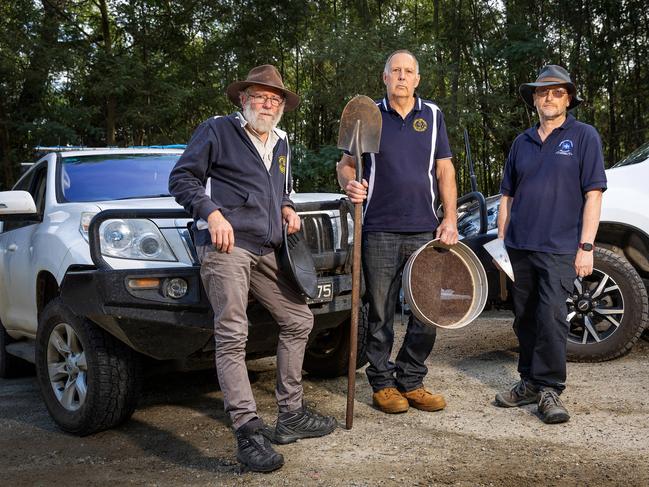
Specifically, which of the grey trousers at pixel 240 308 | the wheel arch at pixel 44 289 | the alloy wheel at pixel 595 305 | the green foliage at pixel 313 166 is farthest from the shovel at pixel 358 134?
the green foliage at pixel 313 166

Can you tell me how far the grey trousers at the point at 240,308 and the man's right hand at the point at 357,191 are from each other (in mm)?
559

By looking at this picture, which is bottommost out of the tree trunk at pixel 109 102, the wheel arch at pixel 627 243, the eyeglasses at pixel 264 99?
the wheel arch at pixel 627 243

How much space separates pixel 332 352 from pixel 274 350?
0.87 metres

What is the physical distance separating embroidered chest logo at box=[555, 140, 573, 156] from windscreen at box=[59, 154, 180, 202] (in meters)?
2.46

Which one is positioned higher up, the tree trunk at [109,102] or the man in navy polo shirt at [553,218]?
the tree trunk at [109,102]

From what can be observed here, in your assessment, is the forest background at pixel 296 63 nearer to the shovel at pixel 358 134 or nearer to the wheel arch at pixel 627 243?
the wheel arch at pixel 627 243

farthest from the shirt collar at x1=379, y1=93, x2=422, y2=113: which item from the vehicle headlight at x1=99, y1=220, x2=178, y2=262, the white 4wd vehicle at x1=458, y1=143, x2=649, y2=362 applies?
the vehicle headlight at x1=99, y1=220, x2=178, y2=262

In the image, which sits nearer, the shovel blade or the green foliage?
the shovel blade

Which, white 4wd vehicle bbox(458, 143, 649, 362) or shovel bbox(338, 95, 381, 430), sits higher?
shovel bbox(338, 95, 381, 430)

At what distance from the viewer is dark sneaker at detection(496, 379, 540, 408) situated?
4395mm

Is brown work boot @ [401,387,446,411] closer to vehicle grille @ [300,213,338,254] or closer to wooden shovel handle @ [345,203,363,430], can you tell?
wooden shovel handle @ [345,203,363,430]

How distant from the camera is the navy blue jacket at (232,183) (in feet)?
11.7

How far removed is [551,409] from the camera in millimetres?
4086

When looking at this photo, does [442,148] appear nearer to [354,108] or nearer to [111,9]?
[354,108]
